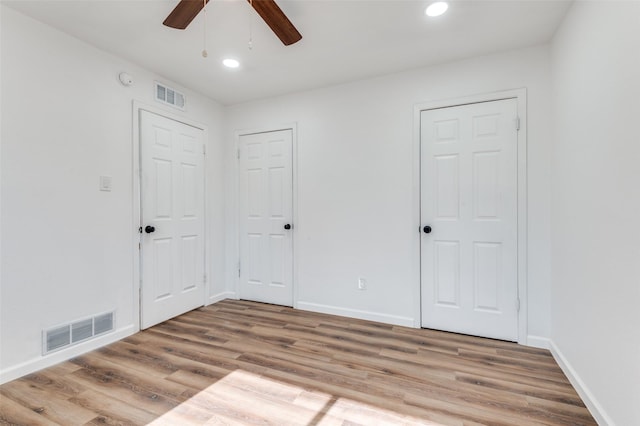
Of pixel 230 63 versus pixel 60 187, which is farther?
pixel 230 63

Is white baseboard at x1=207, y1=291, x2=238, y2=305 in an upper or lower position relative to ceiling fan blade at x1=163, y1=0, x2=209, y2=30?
lower

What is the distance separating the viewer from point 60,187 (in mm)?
2291

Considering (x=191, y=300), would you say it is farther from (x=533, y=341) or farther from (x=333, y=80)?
(x=533, y=341)

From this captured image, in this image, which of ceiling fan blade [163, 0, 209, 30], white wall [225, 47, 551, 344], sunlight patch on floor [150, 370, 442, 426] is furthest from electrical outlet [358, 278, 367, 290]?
ceiling fan blade [163, 0, 209, 30]

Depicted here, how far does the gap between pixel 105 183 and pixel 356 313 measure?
2728mm

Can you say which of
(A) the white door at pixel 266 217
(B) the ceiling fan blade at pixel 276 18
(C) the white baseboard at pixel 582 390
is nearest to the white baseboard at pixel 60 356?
(A) the white door at pixel 266 217

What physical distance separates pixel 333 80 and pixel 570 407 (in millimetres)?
3248

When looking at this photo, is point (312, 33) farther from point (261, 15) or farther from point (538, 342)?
point (538, 342)

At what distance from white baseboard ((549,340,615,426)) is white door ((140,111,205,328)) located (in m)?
3.50

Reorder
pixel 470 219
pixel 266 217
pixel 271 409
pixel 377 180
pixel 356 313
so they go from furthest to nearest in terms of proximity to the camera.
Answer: pixel 266 217 → pixel 356 313 → pixel 377 180 → pixel 470 219 → pixel 271 409

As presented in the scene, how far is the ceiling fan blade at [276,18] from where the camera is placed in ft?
5.48

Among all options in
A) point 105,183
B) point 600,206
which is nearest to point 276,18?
point 105,183

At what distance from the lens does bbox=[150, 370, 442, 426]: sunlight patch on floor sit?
163 centimetres

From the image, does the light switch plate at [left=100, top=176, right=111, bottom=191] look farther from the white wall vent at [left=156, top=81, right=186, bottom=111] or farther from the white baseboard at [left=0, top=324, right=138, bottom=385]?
the white baseboard at [left=0, top=324, right=138, bottom=385]
